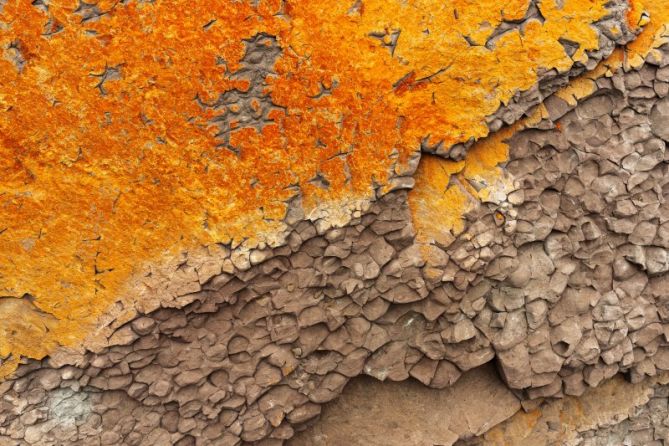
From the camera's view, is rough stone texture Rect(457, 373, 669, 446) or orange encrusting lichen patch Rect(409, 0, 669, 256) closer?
orange encrusting lichen patch Rect(409, 0, 669, 256)

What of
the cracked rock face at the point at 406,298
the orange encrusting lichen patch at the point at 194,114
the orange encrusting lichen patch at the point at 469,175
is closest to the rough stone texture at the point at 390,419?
the cracked rock face at the point at 406,298

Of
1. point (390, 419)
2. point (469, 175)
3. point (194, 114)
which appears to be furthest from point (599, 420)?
point (194, 114)

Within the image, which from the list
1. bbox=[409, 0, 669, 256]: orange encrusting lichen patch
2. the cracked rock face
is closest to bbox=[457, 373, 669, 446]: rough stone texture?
the cracked rock face

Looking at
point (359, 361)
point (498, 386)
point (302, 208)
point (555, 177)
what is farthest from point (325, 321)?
point (555, 177)

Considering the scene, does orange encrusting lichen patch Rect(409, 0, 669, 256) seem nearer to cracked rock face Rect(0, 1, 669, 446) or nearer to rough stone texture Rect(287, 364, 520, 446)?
cracked rock face Rect(0, 1, 669, 446)

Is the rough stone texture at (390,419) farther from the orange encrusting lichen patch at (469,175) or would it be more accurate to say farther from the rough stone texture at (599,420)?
the orange encrusting lichen patch at (469,175)

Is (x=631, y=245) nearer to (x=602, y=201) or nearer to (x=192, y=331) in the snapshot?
(x=602, y=201)
